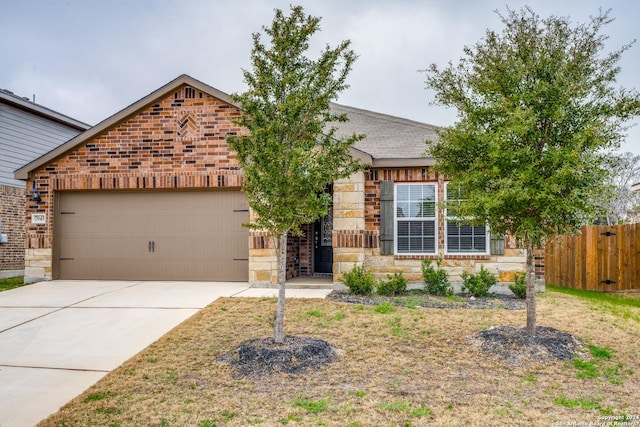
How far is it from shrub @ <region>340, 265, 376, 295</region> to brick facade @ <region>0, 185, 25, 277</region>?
1021 centimetres

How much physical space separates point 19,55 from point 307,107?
16.5 meters

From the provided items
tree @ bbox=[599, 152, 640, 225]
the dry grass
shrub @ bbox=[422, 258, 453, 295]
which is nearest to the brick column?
shrub @ bbox=[422, 258, 453, 295]

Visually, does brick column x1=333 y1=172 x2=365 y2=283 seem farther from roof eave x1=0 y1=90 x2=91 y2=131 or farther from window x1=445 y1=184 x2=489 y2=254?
roof eave x1=0 y1=90 x2=91 y2=131

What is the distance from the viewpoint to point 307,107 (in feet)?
17.6

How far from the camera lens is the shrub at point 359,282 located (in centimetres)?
895

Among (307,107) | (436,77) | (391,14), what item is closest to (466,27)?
(391,14)

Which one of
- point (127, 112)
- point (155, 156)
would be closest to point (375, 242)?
point (155, 156)

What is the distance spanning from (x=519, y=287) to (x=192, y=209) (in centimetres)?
703

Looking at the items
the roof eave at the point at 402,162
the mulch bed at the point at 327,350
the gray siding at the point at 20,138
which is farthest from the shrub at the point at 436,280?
the gray siding at the point at 20,138

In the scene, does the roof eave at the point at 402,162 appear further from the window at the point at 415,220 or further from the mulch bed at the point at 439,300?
the mulch bed at the point at 439,300

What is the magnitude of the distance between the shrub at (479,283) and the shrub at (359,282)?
1.81 m

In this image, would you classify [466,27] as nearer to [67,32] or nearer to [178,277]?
[178,277]

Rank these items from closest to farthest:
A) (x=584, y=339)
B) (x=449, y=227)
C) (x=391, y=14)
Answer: (x=584, y=339)
(x=449, y=227)
(x=391, y=14)

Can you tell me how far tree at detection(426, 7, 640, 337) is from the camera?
5.16 m
